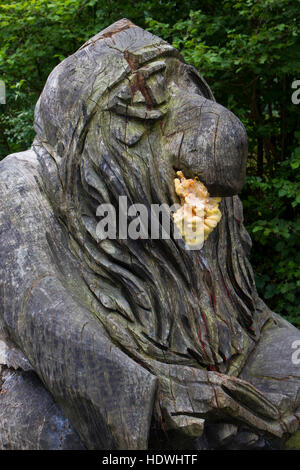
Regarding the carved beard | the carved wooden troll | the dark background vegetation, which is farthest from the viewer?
the dark background vegetation

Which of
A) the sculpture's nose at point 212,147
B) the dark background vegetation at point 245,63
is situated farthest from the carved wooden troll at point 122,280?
the dark background vegetation at point 245,63

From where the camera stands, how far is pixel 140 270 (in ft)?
6.86

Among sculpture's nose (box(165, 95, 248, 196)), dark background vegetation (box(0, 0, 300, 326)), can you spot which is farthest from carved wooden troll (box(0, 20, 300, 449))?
dark background vegetation (box(0, 0, 300, 326))

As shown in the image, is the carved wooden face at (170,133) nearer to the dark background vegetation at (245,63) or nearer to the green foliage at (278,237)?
the dark background vegetation at (245,63)

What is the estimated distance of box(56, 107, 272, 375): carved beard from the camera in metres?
2.07

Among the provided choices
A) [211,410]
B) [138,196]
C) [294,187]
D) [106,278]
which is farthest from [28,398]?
[294,187]

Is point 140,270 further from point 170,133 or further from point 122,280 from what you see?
point 170,133

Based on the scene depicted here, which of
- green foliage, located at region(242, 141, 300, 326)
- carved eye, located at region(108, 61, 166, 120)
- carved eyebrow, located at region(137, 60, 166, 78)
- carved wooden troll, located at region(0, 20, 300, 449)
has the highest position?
carved eyebrow, located at region(137, 60, 166, 78)

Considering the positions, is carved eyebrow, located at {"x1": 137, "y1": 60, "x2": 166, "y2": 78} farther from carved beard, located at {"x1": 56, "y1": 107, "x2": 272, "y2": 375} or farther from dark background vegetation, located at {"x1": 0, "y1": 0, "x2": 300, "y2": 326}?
dark background vegetation, located at {"x1": 0, "y1": 0, "x2": 300, "y2": 326}

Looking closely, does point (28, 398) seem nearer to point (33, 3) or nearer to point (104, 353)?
point (104, 353)

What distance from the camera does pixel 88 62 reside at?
2178mm

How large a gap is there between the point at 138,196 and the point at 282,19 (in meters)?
2.37

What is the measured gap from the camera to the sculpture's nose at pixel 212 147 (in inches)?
81.7
